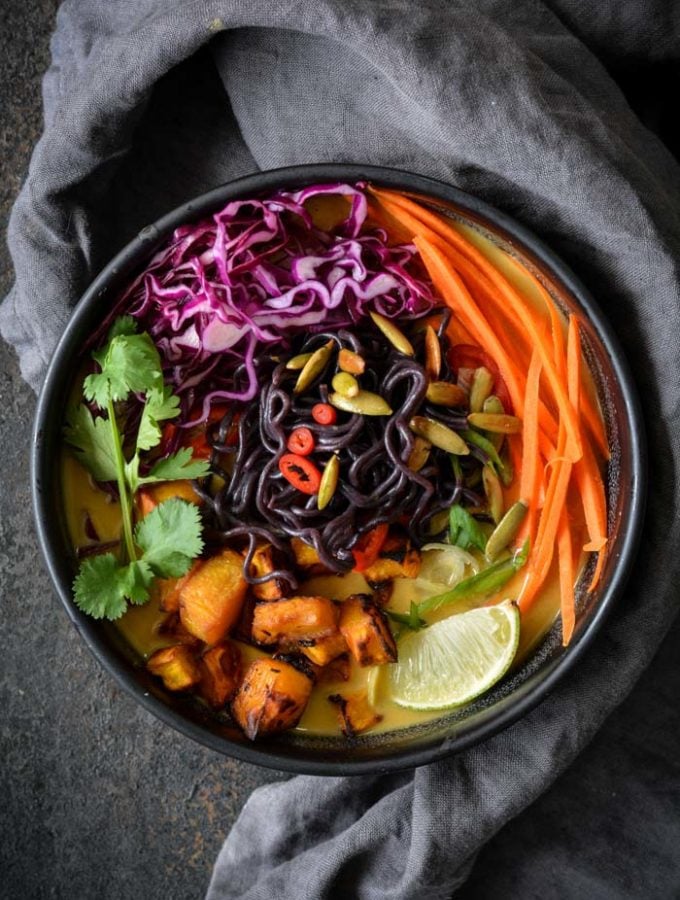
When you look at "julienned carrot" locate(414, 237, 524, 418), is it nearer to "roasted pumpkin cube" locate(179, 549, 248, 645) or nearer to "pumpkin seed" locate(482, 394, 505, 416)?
"pumpkin seed" locate(482, 394, 505, 416)

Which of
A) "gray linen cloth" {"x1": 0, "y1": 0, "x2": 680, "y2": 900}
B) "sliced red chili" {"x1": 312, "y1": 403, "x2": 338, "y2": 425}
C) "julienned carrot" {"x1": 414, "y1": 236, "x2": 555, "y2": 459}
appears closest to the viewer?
"gray linen cloth" {"x1": 0, "y1": 0, "x2": 680, "y2": 900}

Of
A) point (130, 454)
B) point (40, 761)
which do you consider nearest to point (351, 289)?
point (130, 454)

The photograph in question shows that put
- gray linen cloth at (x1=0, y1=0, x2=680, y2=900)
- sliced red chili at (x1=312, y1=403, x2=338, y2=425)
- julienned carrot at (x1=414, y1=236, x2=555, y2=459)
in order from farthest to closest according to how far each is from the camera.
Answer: sliced red chili at (x1=312, y1=403, x2=338, y2=425) → julienned carrot at (x1=414, y1=236, x2=555, y2=459) → gray linen cloth at (x1=0, y1=0, x2=680, y2=900)

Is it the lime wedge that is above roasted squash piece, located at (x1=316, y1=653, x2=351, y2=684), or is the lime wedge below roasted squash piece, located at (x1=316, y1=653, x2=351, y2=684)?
above

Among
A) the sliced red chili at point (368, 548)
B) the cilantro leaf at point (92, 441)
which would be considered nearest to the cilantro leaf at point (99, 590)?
the cilantro leaf at point (92, 441)

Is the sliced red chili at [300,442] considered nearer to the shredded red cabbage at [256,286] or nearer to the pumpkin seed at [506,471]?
the shredded red cabbage at [256,286]

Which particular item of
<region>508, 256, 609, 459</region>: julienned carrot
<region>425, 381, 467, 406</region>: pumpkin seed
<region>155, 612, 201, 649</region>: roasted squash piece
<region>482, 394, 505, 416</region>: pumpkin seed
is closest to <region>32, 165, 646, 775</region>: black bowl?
<region>508, 256, 609, 459</region>: julienned carrot
